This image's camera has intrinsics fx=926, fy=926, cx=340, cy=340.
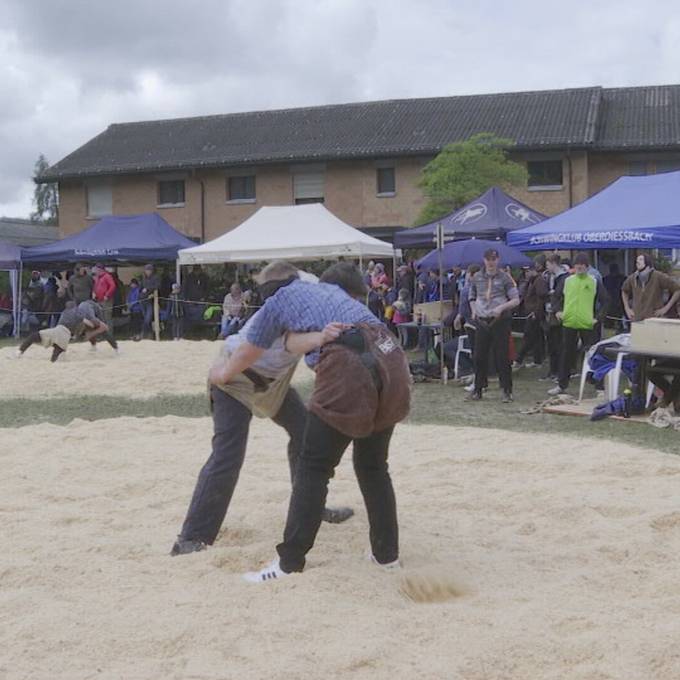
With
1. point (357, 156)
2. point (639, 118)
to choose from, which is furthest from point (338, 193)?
point (639, 118)

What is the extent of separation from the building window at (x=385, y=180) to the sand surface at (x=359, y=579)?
25588 millimetres

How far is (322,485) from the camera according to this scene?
412 cm

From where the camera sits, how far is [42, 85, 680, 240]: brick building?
3016 centimetres

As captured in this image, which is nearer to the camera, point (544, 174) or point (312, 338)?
point (312, 338)

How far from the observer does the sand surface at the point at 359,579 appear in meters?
3.36

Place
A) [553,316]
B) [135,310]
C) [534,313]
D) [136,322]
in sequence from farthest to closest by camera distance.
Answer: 1. [136,322]
2. [135,310]
3. [534,313]
4. [553,316]

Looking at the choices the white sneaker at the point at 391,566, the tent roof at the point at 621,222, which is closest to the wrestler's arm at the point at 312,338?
the white sneaker at the point at 391,566

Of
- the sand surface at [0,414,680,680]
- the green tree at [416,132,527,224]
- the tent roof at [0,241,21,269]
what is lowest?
the sand surface at [0,414,680,680]

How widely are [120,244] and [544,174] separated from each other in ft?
48.6

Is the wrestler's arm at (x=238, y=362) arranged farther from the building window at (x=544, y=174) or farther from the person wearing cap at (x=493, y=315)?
the building window at (x=544, y=174)

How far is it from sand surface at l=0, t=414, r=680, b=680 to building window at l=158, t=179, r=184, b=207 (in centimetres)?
2844

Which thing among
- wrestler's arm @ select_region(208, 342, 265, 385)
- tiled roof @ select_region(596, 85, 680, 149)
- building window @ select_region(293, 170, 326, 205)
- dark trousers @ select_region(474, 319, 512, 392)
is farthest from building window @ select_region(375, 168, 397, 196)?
wrestler's arm @ select_region(208, 342, 265, 385)

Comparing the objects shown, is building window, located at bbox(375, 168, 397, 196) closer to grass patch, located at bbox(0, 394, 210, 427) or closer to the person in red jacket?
the person in red jacket

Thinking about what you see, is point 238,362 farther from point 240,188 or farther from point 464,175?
point 240,188
